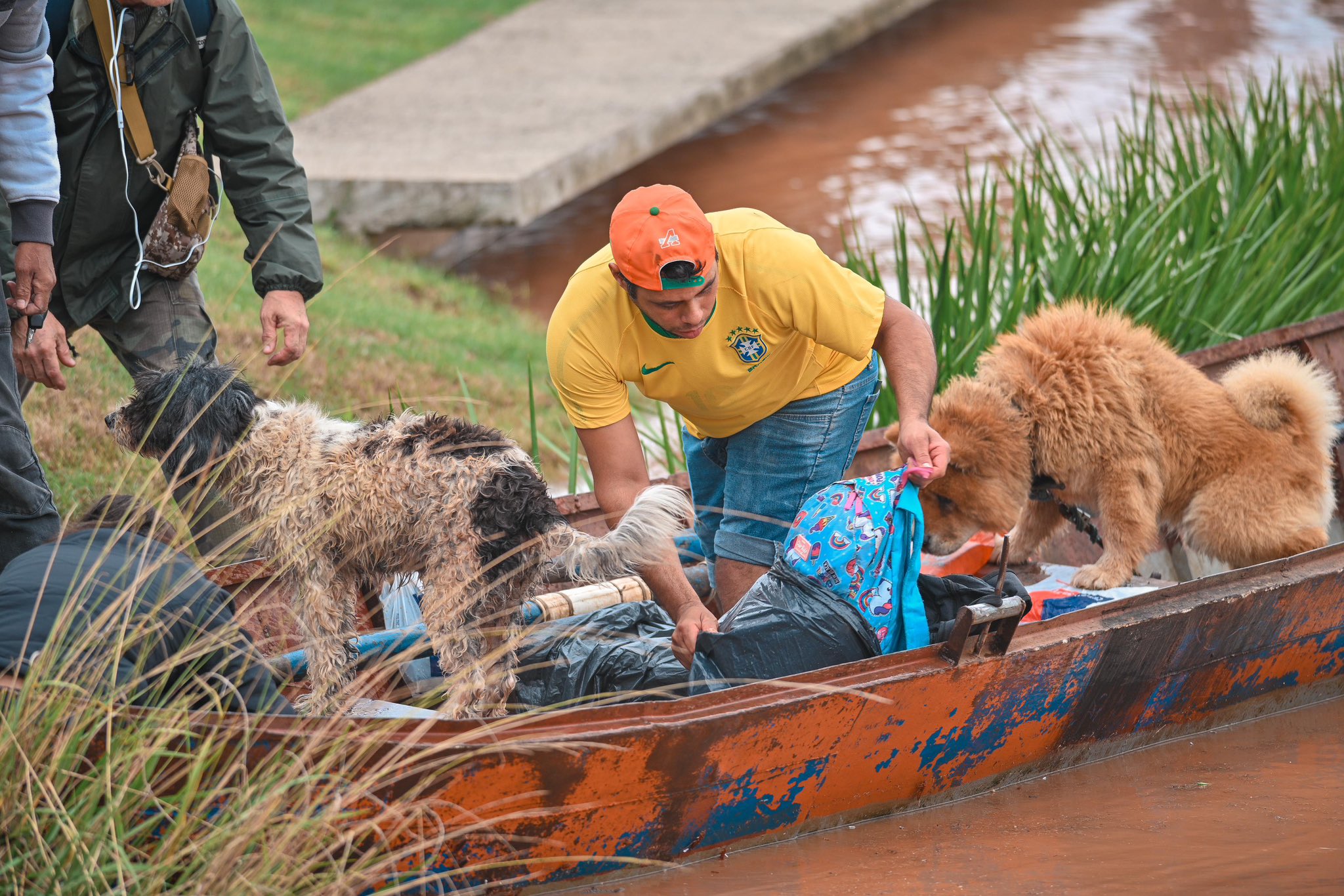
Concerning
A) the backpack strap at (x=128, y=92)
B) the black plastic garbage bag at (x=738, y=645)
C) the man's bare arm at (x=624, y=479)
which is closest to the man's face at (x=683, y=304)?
the man's bare arm at (x=624, y=479)

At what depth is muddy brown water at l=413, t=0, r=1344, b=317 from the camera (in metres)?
12.1

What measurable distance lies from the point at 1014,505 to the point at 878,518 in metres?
1.02

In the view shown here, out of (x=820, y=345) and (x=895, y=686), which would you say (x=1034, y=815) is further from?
(x=820, y=345)

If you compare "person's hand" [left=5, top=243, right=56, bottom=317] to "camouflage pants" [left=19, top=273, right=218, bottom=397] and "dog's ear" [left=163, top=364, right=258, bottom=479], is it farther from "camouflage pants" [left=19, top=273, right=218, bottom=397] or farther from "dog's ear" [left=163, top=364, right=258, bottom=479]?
"dog's ear" [left=163, top=364, right=258, bottom=479]

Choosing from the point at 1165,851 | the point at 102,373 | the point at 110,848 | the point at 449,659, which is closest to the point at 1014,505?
the point at 1165,851

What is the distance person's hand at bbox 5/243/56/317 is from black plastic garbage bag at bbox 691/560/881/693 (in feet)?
7.06

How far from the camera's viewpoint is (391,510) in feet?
11.8

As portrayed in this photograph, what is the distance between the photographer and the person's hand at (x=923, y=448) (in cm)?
414

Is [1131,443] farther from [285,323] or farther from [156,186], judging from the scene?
[156,186]

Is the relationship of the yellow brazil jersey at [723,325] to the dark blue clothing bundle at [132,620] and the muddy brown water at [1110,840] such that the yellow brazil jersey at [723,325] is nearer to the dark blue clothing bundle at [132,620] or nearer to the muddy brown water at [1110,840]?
the dark blue clothing bundle at [132,620]

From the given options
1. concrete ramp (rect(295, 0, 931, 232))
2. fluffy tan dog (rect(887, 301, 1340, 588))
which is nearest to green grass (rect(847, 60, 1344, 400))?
fluffy tan dog (rect(887, 301, 1340, 588))

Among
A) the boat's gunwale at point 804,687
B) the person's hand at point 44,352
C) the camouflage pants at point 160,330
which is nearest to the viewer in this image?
the boat's gunwale at point 804,687

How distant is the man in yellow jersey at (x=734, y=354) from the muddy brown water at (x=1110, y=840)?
0.68 m

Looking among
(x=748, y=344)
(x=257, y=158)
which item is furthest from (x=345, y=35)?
(x=748, y=344)
